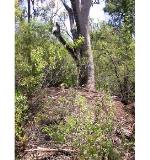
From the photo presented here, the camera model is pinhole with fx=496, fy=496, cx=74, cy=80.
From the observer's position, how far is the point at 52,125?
4.32 metres

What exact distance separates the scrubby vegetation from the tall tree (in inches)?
4.6

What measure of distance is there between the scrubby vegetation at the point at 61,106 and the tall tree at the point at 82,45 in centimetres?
12

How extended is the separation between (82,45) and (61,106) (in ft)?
4.71

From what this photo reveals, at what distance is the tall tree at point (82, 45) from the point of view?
220 inches

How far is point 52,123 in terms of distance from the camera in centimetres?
442

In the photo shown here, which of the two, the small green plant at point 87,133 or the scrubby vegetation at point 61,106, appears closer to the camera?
the small green plant at point 87,133

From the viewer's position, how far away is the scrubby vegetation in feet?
13.1

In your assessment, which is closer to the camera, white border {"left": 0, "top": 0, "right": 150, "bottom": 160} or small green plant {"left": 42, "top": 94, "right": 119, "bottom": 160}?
white border {"left": 0, "top": 0, "right": 150, "bottom": 160}

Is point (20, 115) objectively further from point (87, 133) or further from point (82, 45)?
point (82, 45)
